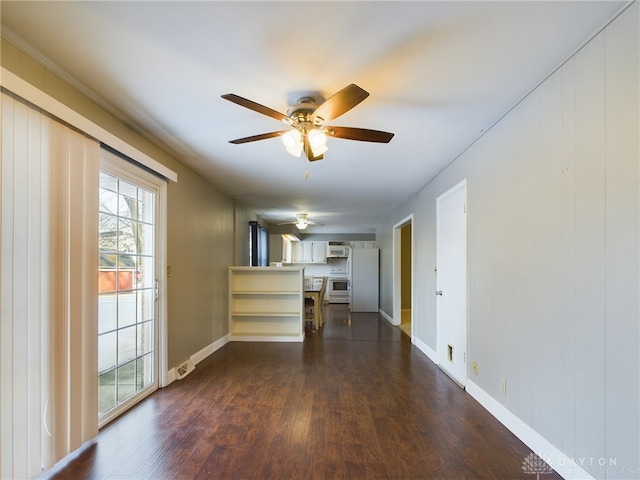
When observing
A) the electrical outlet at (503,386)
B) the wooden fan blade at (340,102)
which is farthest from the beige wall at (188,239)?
the electrical outlet at (503,386)

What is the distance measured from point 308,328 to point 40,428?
187 inches

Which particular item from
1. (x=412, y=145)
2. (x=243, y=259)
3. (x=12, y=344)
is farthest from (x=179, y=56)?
(x=243, y=259)

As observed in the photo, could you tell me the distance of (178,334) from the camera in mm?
3545

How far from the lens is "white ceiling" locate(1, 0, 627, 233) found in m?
1.45

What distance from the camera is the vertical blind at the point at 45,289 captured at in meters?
1.61

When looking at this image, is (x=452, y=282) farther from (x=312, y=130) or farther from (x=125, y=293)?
(x=125, y=293)

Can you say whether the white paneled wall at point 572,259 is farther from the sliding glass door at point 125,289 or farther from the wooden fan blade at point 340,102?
the sliding glass door at point 125,289

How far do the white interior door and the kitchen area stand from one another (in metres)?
4.30

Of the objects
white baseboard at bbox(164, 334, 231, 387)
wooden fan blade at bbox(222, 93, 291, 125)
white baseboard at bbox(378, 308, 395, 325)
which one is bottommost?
white baseboard at bbox(378, 308, 395, 325)

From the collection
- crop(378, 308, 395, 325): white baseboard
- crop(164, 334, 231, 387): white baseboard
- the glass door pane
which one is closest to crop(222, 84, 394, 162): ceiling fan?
the glass door pane

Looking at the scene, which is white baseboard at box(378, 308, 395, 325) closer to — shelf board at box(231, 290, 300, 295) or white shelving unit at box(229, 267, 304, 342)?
white shelving unit at box(229, 267, 304, 342)

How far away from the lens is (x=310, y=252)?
1050 centimetres

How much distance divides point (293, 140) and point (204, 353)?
10.9 ft

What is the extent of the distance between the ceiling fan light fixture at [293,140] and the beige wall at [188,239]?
1399mm
